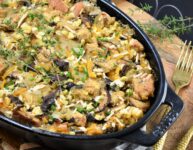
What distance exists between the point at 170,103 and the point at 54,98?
0.52 m

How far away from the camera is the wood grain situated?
2.13 m

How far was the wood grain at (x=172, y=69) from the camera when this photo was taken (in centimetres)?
213

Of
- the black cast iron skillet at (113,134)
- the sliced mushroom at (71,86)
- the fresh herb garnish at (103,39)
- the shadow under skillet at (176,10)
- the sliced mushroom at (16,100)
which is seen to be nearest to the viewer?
the black cast iron skillet at (113,134)

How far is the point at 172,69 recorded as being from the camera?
2.34 meters

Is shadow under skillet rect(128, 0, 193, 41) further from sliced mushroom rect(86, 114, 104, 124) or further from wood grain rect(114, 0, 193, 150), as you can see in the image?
sliced mushroom rect(86, 114, 104, 124)

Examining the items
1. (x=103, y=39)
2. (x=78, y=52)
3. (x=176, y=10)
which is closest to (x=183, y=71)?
(x=103, y=39)

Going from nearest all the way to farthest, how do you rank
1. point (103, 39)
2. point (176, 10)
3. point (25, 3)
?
point (103, 39) → point (25, 3) → point (176, 10)

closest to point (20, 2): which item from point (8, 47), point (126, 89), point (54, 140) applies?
point (8, 47)

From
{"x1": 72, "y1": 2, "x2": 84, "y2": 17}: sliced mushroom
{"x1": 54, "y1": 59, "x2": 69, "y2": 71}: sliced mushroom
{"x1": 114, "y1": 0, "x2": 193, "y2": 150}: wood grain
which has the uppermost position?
{"x1": 72, "y1": 2, "x2": 84, "y2": 17}: sliced mushroom

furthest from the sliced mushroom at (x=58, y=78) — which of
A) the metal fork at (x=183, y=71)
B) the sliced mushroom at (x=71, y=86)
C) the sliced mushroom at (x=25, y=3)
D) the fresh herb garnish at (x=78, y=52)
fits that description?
the metal fork at (x=183, y=71)

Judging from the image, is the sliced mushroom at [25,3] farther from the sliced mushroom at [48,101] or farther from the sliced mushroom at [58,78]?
the sliced mushroom at [48,101]

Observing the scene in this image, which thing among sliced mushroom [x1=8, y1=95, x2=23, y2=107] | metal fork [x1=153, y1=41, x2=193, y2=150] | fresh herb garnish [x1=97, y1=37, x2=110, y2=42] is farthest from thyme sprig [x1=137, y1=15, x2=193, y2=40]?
sliced mushroom [x1=8, y1=95, x2=23, y2=107]

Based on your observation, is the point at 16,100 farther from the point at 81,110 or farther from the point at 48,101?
the point at 81,110

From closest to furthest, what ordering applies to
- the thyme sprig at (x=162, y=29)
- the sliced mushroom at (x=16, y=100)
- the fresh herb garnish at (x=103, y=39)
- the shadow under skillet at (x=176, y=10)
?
the sliced mushroom at (x=16, y=100) → the fresh herb garnish at (x=103, y=39) → the thyme sprig at (x=162, y=29) → the shadow under skillet at (x=176, y=10)
